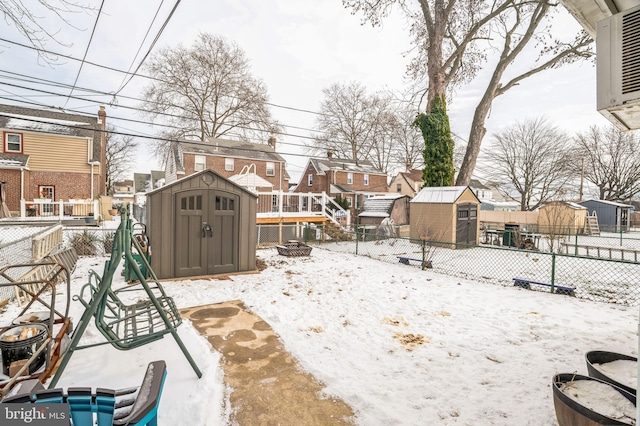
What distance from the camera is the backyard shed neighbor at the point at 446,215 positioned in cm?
1322

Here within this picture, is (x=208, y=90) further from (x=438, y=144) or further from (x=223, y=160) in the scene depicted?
(x=438, y=144)

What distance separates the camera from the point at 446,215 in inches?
523

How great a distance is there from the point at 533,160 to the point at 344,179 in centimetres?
1857

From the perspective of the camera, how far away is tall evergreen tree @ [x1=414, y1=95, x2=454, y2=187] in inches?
609

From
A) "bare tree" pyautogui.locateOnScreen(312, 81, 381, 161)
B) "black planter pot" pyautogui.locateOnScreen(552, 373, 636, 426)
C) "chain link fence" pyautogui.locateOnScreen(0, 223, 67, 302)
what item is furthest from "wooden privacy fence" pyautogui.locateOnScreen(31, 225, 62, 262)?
"bare tree" pyautogui.locateOnScreen(312, 81, 381, 161)

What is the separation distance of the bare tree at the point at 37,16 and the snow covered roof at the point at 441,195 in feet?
43.3

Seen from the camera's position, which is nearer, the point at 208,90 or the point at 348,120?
the point at 208,90

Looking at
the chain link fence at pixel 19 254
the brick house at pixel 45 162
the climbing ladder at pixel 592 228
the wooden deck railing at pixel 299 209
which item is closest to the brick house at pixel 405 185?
the climbing ladder at pixel 592 228

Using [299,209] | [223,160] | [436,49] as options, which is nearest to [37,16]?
[299,209]

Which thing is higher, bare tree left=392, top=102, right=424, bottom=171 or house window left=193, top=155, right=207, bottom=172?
bare tree left=392, top=102, right=424, bottom=171

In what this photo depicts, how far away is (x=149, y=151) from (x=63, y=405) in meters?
31.2

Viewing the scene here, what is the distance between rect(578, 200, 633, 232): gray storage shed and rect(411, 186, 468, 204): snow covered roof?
21.6m

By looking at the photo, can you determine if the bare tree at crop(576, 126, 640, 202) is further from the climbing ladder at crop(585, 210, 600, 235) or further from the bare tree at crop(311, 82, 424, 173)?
the bare tree at crop(311, 82, 424, 173)

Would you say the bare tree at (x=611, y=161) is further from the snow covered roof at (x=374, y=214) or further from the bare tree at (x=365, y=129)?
the snow covered roof at (x=374, y=214)
